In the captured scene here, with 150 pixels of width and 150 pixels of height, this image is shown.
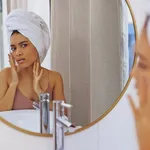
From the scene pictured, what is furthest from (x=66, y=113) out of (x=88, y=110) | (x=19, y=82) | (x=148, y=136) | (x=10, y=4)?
(x=10, y=4)

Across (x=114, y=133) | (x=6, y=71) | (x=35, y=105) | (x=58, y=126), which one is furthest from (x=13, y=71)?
(x=114, y=133)

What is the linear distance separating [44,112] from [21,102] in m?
0.10

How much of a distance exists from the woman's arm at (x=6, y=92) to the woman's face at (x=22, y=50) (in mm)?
64

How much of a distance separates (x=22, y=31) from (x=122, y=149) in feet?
1.98

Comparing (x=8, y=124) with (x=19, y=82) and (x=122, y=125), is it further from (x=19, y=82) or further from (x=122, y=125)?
(x=122, y=125)

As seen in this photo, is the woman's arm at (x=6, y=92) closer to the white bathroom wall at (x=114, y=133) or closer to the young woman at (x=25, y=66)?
the young woman at (x=25, y=66)

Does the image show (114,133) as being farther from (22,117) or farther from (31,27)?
(31,27)

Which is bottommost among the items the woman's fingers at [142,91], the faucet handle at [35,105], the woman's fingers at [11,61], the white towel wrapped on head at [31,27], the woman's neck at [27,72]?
the faucet handle at [35,105]

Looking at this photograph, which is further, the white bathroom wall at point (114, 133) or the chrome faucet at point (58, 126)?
the white bathroom wall at point (114, 133)

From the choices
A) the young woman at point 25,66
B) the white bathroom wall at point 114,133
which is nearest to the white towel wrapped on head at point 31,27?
the young woman at point 25,66

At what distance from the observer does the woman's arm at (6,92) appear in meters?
1.27

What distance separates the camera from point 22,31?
126cm

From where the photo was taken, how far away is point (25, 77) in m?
1.28

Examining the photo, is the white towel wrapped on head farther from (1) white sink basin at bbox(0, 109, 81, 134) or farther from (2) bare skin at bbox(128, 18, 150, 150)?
(2) bare skin at bbox(128, 18, 150, 150)
